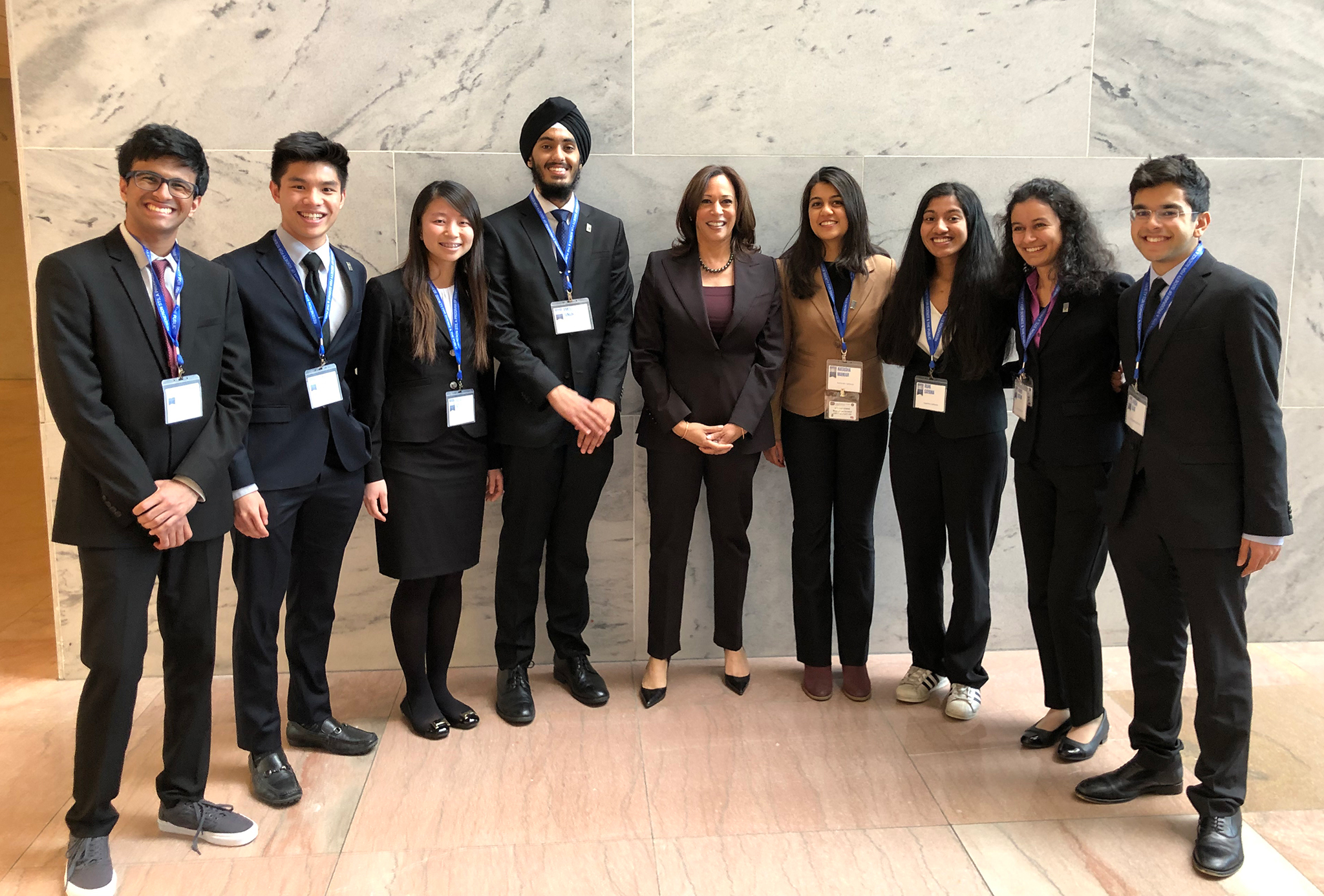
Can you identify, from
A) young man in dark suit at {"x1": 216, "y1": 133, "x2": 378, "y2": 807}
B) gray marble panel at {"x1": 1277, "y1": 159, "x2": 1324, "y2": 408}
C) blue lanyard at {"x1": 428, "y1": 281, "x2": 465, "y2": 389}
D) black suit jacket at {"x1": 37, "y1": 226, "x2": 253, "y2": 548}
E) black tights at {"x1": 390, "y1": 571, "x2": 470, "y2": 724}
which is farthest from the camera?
gray marble panel at {"x1": 1277, "y1": 159, "x2": 1324, "y2": 408}

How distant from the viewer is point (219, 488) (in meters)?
2.68

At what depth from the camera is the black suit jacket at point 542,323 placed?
11.2 ft

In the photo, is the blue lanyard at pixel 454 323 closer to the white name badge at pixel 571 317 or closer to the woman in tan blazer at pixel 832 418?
the white name badge at pixel 571 317

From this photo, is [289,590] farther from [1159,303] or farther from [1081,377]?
[1159,303]

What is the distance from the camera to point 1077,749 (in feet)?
10.9

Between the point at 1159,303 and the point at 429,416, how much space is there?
229cm

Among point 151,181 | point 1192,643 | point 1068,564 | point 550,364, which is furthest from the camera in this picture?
point 550,364

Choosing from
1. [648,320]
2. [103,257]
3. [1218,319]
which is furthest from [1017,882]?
[103,257]

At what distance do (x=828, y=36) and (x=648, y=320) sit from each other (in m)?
1.41

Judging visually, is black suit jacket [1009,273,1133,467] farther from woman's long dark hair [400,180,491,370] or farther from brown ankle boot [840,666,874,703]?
woman's long dark hair [400,180,491,370]

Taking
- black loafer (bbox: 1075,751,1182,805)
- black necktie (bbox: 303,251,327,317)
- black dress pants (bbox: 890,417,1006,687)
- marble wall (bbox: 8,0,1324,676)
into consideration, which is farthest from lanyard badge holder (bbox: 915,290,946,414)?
black necktie (bbox: 303,251,327,317)

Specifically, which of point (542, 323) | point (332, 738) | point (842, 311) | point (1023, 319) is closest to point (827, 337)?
point (842, 311)

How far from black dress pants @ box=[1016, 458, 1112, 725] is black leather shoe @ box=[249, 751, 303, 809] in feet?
8.22

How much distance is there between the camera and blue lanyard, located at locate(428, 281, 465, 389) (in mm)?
3287
